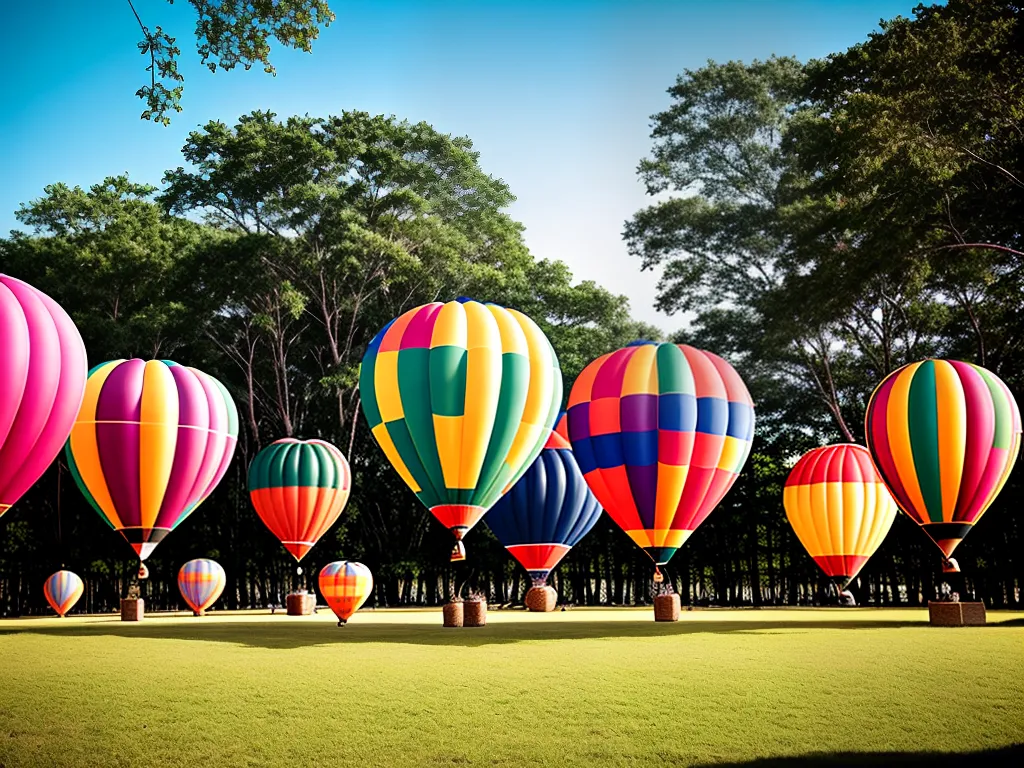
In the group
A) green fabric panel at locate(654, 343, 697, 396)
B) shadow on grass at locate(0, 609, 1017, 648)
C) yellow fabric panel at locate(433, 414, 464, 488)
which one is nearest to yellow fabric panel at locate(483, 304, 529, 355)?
yellow fabric panel at locate(433, 414, 464, 488)

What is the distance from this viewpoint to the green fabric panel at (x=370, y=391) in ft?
65.0

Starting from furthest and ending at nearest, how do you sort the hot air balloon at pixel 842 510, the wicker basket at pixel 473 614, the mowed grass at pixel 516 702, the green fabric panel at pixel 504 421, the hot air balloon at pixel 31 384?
the hot air balloon at pixel 842 510, the wicker basket at pixel 473 614, the green fabric panel at pixel 504 421, the hot air balloon at pixel 31 384, the mowed grass at pixel 516 702

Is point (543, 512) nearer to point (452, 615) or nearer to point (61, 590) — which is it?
point (452, 615)

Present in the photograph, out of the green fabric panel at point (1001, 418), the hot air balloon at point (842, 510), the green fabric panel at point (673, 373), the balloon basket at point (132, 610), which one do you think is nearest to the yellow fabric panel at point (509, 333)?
the green fabric panel at point (673, 373)

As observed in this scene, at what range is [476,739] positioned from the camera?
8344mm

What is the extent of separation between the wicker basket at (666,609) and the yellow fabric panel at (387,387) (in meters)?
7.25

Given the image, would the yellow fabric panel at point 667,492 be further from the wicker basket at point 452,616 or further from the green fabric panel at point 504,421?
the wicker basket at point 452,616

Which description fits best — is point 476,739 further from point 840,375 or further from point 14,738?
point 840,375

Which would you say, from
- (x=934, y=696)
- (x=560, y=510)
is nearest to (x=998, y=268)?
(x=560, y=510)

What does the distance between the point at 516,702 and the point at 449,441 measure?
910 centimetres

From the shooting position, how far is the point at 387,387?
1939 centimetres

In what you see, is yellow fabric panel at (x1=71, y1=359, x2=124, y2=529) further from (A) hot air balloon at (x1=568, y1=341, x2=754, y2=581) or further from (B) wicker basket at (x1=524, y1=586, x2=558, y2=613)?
(B) wicker basket at (x1=524, y1=586, x2=558, y2=613)

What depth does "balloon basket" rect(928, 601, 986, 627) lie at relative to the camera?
1864 cm

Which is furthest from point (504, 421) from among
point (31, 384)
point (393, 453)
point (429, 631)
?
point (31, 384)
